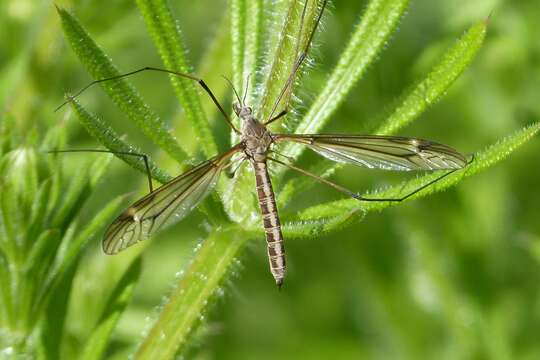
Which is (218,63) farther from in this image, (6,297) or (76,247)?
(6,297)

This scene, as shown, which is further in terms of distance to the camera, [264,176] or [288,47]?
[264,176]

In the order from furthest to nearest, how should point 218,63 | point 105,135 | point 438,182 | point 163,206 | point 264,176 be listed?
point 218,63
point 264,176
point 163,206
point 438,182
point 105,135

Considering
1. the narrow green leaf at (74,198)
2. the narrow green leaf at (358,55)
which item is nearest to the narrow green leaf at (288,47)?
the narrow green leaf at (358,55)


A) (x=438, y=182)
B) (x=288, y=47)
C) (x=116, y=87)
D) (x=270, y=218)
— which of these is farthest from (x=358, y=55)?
(x=116, y=87)

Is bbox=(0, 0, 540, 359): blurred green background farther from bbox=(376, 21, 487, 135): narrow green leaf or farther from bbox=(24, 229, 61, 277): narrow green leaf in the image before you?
bbox=(376, 21, 487, 135): narrow green leaf

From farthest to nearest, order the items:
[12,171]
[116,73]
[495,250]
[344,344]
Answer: [344,344] → [495,250] → [12,171] → [116,73]

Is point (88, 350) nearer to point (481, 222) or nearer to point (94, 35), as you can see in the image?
point (94, 35)

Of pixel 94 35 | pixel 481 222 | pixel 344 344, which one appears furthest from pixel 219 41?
pixel 344 344
